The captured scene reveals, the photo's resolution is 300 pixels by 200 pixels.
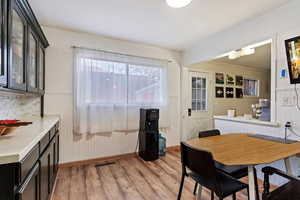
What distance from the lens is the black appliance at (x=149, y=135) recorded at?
2.97 meters

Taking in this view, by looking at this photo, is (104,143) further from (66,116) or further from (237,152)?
(237,152)

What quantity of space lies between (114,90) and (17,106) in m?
1.50

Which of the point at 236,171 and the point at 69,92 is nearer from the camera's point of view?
the point at 236,171

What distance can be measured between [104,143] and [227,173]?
228cm

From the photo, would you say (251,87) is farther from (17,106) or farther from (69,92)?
(17,106)

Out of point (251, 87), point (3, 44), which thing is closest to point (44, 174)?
point (3, 44)

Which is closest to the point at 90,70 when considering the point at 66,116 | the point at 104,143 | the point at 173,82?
the point at 66,116

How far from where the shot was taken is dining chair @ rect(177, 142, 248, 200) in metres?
1.17

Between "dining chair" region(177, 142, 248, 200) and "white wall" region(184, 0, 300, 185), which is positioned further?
"white wall" region(184, 0, 300, 185)

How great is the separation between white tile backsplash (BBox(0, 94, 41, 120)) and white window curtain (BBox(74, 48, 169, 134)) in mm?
608

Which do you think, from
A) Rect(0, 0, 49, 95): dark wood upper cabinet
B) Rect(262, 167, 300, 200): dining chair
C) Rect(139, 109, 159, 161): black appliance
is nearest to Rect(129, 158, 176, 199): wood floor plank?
Rect(139, 109, 159, 161): black appliance

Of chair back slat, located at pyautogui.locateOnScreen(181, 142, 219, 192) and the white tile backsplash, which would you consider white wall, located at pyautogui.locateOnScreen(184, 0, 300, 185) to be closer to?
chair back slat, located at pyautogui.locateOnScreen(181, 142, 219, 192)

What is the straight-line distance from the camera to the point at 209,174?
1215mm

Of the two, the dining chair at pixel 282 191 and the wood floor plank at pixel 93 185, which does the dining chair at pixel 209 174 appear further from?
the wood floor plank at pixel 93 185
